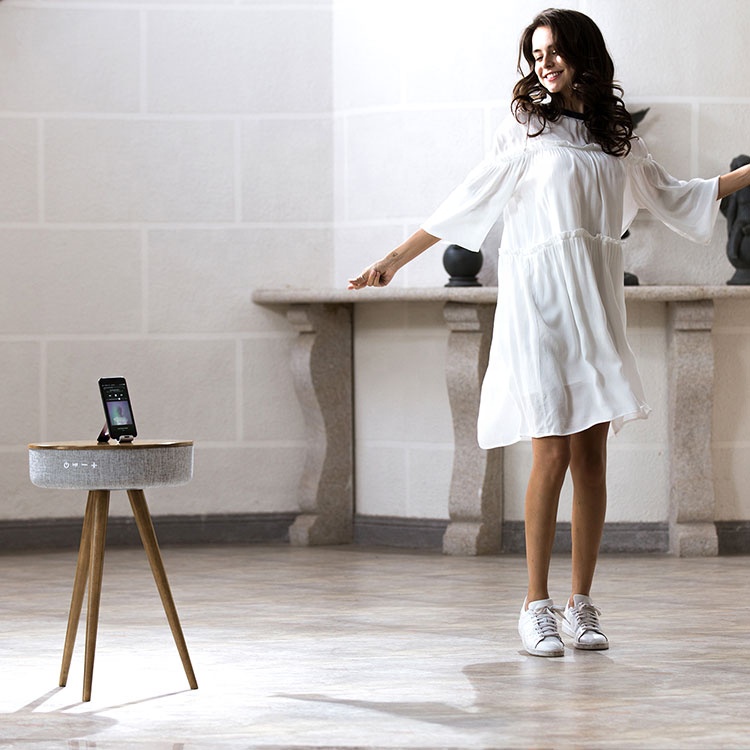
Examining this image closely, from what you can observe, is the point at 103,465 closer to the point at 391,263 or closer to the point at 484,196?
the point at 391,263

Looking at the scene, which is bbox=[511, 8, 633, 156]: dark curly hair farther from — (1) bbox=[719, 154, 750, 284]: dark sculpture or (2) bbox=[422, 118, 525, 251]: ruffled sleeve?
(1) bbox=[719, 154, 750, 284]: dark sculpture

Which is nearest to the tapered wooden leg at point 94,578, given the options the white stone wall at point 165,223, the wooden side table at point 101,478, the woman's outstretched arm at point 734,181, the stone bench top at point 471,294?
the wooden side table at point 101,478

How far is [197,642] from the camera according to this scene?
336cm

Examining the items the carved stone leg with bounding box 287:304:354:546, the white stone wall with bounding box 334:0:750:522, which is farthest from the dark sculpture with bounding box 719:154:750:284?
the carved stone leg with bounding box 287:304:354:546

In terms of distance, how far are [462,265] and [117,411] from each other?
2255mm

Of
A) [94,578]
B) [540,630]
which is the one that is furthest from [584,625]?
[94,578]

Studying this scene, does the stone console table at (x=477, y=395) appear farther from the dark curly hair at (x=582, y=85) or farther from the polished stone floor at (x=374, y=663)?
the dark curly hair at (x=582, y=85)

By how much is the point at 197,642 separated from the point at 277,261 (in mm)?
2224

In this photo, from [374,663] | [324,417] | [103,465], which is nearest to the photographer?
[103,465]

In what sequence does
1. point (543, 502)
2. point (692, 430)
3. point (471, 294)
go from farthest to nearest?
point (692, 430) → point (471, 294) → point (543, 502)

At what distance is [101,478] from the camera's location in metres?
2.64

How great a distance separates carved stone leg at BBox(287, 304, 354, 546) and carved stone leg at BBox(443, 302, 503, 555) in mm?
491

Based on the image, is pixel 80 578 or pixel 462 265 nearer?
pixel 80 578

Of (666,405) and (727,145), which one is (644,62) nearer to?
(727,145)
